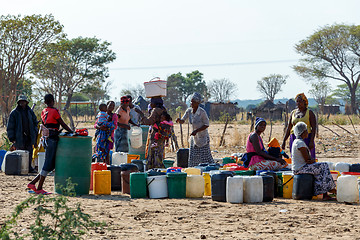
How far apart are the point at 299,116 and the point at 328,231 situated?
140 inches

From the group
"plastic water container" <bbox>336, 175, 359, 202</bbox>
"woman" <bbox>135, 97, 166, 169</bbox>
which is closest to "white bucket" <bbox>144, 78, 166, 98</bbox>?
"woman" <bbox>135, 97, 166, 169</bbox>

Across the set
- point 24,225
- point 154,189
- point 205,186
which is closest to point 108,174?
point 154,189

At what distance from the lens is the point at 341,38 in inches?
1769

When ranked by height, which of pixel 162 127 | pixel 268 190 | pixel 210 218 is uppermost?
pixel 162 127

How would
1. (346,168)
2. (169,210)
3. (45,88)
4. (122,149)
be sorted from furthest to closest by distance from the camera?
(45,88)
(122,149)
(346,168)
(169,210)

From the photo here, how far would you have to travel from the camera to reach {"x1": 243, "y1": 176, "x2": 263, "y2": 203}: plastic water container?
737 centimetres

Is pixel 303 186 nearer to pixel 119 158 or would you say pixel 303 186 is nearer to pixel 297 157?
pixel 297 157

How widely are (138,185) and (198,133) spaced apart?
203 centimetres

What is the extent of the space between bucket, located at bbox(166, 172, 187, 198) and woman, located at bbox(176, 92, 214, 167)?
5.31ft

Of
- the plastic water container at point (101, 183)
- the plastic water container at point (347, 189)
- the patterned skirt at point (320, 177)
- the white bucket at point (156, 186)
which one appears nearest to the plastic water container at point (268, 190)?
the patterned skirt at point (320, 177)

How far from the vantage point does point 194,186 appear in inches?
311

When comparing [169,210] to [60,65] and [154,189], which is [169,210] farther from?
[60,65]

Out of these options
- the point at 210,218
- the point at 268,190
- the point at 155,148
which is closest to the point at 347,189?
the point at 268,190

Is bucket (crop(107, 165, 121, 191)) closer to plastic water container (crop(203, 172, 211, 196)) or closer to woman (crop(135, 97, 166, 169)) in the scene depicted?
woman (crop(135, 97, 166, 169))
